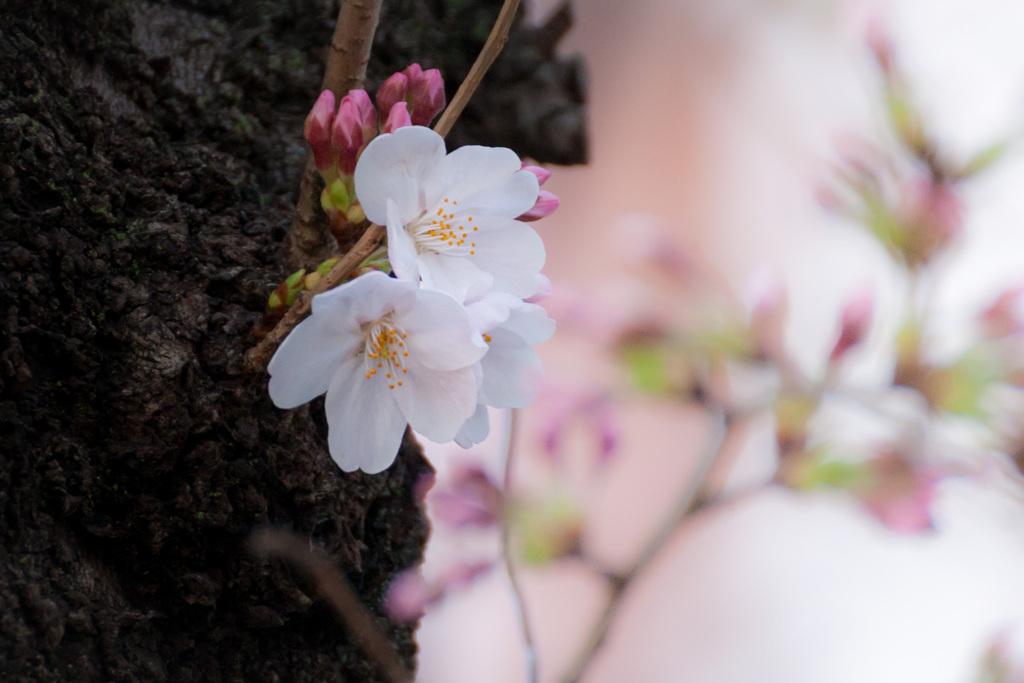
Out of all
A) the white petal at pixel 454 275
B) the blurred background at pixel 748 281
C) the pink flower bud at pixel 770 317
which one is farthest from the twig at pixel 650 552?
the blurred background at pixel 748 281

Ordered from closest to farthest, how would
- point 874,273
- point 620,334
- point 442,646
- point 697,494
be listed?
1. point 697,494
2. point 620,334
3. point 442,646
4. point 874,273

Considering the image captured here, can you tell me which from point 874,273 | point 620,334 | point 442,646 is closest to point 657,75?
point 874,273

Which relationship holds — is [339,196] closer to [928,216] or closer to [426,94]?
[426,94]

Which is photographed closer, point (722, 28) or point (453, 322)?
point (453, 322)

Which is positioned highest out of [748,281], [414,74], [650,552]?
[414,74]

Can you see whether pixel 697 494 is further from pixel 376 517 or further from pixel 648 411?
pixel 648 411

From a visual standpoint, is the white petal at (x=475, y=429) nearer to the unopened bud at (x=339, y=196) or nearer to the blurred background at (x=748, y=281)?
the unopened bud at (x=339, y=196)

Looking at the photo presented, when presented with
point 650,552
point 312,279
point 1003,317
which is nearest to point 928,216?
point 1003,317
